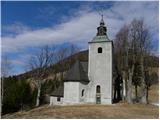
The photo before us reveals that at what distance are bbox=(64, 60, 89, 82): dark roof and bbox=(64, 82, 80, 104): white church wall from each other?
0.51 meters

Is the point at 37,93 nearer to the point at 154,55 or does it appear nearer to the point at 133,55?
the point at 133,55

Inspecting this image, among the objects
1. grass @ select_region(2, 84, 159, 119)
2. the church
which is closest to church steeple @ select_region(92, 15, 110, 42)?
the church

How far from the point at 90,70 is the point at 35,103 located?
739 centimetres

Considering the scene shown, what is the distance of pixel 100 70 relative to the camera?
28.8 m

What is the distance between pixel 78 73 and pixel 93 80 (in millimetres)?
1713

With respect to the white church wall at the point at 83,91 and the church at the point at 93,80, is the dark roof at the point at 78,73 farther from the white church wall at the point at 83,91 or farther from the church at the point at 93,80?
the white church wall at the point at 83,91

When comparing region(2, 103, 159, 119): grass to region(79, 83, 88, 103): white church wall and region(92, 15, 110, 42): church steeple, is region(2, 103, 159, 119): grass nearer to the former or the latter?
region(79, 83, 88, 103): white church wall

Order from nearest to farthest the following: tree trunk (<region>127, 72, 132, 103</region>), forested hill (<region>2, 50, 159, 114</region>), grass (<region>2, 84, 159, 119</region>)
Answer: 1. grass (<region>2, 84, 159, 119</region>)
2. forested hill (<region>2, 50, 159, 114</region>)
3. tree trunk (<region>127, 72, 132, 103</region>)

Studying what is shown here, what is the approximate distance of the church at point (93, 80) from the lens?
2808 cm

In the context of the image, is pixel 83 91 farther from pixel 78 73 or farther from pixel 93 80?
pixel 78 73

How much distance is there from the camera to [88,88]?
28719mm

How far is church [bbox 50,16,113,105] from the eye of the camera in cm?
2808

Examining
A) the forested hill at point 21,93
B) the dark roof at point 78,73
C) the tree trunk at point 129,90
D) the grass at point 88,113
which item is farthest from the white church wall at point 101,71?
the grass at point 88,113

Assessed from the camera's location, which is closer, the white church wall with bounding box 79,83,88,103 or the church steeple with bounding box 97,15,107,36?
the white church wall with bounding box 79,83,88,103
